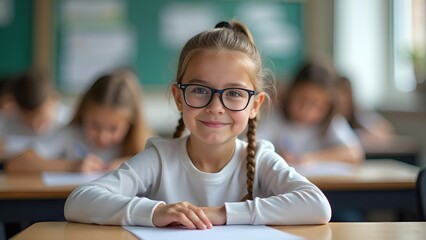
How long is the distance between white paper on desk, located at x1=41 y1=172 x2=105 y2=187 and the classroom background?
283 cm

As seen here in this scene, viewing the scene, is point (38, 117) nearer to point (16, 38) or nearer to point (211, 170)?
point (16, 38)

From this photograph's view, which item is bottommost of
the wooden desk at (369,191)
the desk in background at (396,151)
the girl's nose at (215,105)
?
the desk in background at (396,151)

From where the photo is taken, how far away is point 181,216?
1.72 m

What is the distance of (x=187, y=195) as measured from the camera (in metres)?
2.06

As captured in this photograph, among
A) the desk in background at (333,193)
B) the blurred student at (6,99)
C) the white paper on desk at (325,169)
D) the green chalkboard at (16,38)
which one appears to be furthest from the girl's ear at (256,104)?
the green chalkboard at (16,38)

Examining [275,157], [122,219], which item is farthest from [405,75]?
[122,219]

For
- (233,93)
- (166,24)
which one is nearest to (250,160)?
(233,93)

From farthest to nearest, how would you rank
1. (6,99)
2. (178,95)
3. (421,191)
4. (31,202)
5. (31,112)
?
1. (6,99)
2. (31,112)
3. (31,202)
4. (421,191)
5. (178,95)

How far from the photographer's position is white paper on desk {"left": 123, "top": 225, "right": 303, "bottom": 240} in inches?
65.1

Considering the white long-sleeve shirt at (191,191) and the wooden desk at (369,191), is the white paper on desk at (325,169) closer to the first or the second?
the wooden desk at (369,191)

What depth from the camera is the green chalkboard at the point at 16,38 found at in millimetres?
6131

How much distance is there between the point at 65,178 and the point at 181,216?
1.42 meters

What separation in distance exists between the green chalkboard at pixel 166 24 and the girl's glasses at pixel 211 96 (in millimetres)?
4290

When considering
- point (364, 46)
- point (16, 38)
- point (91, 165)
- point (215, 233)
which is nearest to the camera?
point (215, 233)
